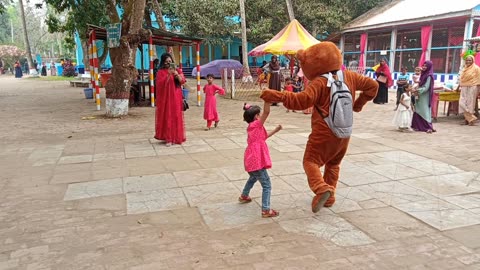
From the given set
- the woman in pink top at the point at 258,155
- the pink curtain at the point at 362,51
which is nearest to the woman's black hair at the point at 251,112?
the woman in pink top at the point at 258,155

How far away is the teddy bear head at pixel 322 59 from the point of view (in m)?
3.72

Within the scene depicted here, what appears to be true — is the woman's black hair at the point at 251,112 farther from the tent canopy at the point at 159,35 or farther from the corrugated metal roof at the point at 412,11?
the corrugated metal roof at the point at 412,11

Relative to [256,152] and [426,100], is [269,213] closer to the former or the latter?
[256,152]

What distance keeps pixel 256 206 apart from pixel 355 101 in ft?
4.93

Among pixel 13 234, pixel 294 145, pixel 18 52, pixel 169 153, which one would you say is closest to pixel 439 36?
pixel 294 145

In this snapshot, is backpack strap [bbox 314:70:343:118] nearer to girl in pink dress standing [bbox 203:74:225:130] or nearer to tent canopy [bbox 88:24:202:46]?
girl in pink dress standing [bbox 203:74:225:130]

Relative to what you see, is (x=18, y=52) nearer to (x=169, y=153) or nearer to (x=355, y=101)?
(x=169, y=153)

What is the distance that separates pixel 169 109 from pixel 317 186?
390 cm

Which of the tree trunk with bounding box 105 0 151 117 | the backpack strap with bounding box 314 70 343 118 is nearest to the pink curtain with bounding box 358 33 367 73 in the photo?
the tree trunk with bounding box 105 0 151 117

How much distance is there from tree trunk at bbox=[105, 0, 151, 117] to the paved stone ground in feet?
9.60

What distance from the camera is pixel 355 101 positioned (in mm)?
4141

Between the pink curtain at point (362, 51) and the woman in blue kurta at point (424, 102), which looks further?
the pink curtain at point (362, 51)

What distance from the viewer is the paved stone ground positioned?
309cm

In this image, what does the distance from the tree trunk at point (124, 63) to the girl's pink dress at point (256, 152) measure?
23.9 feet
